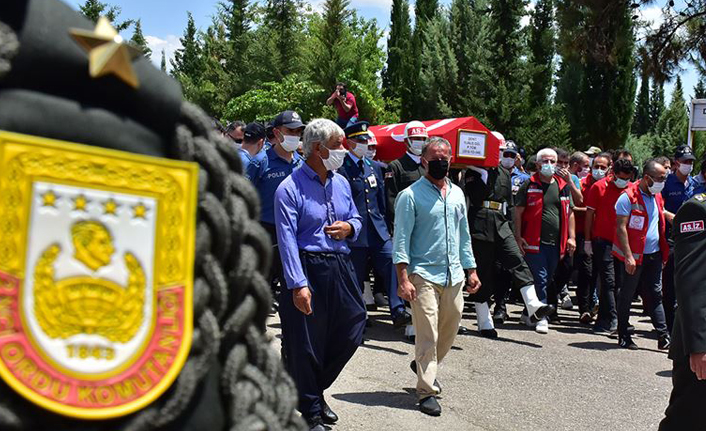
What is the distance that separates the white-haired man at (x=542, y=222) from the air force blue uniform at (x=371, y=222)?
76.7 inches

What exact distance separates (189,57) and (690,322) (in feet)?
195

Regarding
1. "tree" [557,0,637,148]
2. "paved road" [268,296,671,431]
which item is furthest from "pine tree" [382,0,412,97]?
"paved road" [268,296,671,431]

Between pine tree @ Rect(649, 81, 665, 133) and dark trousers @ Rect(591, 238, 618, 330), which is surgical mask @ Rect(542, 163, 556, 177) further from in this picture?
pine tree @ Rect(649, 81, 665, 133)

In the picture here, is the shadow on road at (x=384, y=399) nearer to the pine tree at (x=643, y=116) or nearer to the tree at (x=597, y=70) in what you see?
the tree at (x=597, y=70)

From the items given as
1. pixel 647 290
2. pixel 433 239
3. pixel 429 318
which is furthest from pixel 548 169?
pixel 429 318

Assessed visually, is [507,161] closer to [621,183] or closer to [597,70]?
[621,183]

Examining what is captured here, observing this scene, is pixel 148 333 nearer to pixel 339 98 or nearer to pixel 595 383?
pixel 595 383

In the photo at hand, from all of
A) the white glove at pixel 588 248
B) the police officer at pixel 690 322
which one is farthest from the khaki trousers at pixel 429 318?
the white glove at pixel 588 248

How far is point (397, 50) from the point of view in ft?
142

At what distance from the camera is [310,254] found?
5262 mm

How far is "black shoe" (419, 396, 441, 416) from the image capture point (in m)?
5.93

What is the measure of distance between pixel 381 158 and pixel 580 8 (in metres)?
7.87

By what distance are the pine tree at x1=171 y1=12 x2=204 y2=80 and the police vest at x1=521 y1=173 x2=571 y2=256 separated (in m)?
47.0

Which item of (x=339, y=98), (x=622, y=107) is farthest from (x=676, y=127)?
(x=339, y=98)
